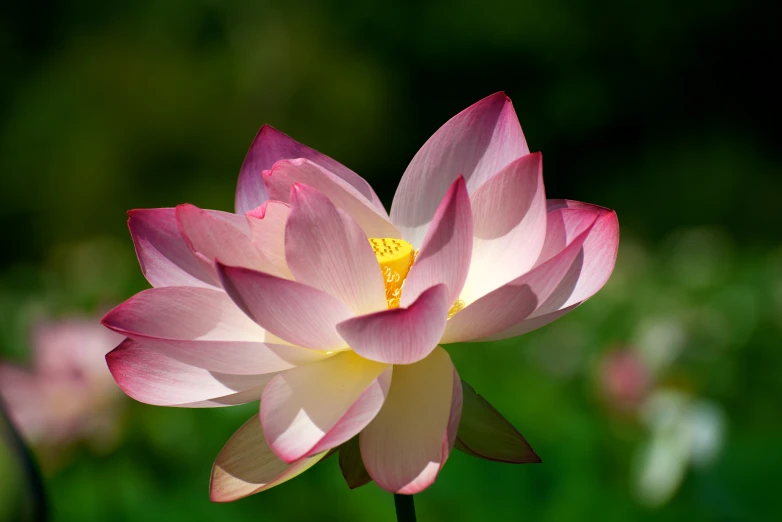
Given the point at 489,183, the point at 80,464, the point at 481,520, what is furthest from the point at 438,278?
the point at 80,464

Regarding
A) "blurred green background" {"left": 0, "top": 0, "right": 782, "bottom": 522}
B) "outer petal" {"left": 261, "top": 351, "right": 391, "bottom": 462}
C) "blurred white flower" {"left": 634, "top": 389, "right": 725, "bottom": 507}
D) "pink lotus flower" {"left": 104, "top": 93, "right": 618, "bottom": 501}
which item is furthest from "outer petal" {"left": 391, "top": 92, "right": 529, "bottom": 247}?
"blurred green background" {"left": 0, "top": 0, "right": 782, "bottom": 522}

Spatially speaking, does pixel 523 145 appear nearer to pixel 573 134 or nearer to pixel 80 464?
pixel 80 464

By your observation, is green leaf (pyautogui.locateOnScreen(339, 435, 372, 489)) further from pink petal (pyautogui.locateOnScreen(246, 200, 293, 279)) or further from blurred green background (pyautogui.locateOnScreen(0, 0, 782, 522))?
blurred green background (pyautogui.locateOnScreen(0, 0, 782, 522))

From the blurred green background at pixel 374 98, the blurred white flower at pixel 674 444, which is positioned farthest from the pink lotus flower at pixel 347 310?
the blurred green background at pixel 374 98

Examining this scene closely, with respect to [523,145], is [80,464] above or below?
below

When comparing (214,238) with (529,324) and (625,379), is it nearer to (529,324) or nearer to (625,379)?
(529,324)

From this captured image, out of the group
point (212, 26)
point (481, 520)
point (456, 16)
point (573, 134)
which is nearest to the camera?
point (481, 520)

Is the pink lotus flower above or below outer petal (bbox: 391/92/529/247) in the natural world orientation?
below

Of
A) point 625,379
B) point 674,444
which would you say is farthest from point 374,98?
point 674,444
